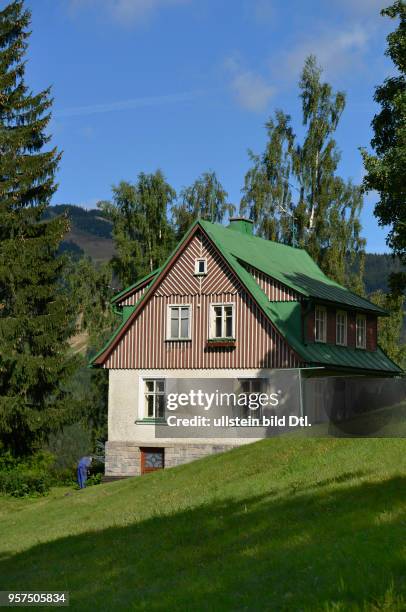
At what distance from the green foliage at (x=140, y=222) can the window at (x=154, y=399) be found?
1564 cm

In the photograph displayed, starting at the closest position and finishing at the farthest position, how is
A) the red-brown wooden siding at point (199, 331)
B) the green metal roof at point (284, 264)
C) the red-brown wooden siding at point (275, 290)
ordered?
the red-brown wooden siding at point (199, 331)
the red-brown wooden siding at point (275, 290)
the green metal roof at point (284, 264)

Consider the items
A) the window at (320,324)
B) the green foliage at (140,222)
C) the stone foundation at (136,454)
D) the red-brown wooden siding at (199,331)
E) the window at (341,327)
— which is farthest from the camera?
the green foliage at (140,222)

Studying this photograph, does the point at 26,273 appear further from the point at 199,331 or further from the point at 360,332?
the point at 360,332

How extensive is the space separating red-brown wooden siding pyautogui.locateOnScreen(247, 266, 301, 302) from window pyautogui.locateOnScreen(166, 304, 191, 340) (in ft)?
11.5

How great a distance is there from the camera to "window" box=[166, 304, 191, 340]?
4031 cm

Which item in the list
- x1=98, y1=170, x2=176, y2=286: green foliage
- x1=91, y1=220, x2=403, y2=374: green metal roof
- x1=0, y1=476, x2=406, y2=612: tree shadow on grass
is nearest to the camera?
x1=0, y1=476, x2=406, y2=612: tree shadow on grass

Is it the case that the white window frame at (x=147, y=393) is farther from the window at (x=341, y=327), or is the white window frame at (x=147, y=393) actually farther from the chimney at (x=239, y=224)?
the chimney at (x=239, y=224)

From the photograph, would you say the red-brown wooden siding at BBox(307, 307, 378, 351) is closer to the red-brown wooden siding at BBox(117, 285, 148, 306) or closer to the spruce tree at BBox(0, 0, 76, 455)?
the red-brown wooden siding at BBox(117, 285, 148, 306)

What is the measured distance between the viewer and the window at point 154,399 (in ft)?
131

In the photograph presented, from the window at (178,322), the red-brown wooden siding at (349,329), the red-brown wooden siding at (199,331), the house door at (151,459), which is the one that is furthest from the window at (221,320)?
the house door at (151,459)

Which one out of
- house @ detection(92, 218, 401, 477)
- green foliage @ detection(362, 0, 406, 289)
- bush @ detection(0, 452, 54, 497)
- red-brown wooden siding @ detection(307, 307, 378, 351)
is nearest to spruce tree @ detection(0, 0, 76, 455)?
bush @ detection(0, 452, 54, 497)

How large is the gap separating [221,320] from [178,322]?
208 cm

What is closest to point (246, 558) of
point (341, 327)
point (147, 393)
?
point (147, 393)

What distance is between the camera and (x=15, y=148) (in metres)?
45.0
